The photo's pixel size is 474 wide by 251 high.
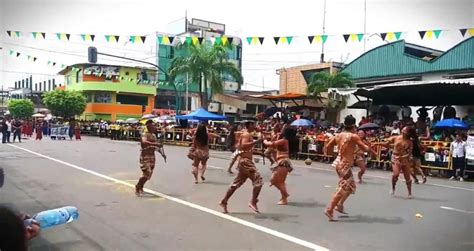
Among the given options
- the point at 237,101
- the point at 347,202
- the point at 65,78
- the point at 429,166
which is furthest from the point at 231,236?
the point at 65,78

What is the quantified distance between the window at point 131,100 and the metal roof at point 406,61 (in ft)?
118

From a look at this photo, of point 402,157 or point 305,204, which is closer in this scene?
point 305,204

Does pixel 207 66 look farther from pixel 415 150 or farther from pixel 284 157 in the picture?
pixel 284 157

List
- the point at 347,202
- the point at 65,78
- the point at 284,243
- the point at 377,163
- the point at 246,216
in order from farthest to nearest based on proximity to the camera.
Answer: the point at 65,78, the point at 377,163, the point at 347,202, the point at 246,216, the point at 284,243

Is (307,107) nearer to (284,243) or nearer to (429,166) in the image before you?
(429,166)

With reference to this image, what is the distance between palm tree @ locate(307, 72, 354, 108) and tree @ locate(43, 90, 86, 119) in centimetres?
3426

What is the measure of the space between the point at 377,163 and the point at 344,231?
1236 centimetres

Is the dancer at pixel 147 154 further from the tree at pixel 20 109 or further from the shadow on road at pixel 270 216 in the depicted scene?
the tree at pixel 20 109

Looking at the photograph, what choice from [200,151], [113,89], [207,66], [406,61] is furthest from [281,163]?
[113,89]

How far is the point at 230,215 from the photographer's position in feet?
26.3

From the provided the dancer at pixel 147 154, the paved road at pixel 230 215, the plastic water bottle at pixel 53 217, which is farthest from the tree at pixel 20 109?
the plastic water bottle at pixel 53 217

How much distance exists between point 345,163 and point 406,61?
75.9 ft

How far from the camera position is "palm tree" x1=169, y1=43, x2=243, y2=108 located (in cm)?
3453

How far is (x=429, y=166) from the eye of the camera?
1666 centimetres
